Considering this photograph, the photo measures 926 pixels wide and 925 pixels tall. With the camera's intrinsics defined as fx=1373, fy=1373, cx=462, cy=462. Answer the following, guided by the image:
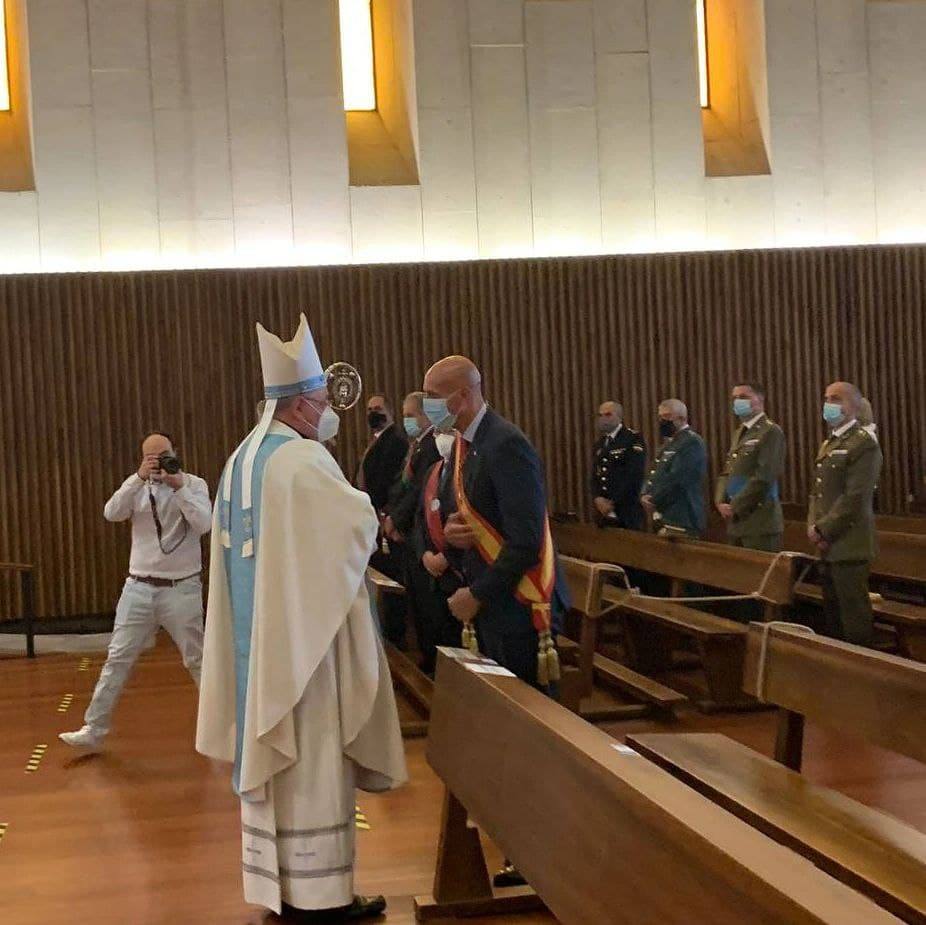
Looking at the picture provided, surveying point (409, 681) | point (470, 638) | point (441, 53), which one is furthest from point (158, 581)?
point (441, 53)

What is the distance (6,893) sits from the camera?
14.6ft

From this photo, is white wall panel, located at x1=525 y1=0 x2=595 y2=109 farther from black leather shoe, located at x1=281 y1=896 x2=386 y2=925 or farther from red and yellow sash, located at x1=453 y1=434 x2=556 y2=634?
black leather shoe, located at x1=281 y1=896 x2=386 y2=925

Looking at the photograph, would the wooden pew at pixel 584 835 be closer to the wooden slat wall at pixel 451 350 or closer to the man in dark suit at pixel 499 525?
the man in dark suit at pixel 499 525

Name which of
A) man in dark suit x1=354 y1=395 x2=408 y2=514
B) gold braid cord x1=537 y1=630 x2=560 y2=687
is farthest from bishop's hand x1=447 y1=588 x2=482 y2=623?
man in dark suit x1=354 y1=395 x2=408 y2=514

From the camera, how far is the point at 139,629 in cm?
639

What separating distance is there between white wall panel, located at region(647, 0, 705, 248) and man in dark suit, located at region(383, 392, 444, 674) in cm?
432

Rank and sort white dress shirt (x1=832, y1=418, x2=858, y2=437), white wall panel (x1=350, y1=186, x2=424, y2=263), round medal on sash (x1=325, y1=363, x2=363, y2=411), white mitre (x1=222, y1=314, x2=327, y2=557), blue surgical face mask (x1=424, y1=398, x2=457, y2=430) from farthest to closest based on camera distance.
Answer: white wall panel (x1=350, y1=186, x2=424, y2=263)
round medal on sash (x1=325, y1=363, x2=363, y2=411)
white dress shirt (x1=832, y1=418, x2=858, y2=437)
blue surgical face mask (x1=424, y1=398, x2=457, y2=430)
white mitre (x1=222, y1=314, x2=327, y2=557)

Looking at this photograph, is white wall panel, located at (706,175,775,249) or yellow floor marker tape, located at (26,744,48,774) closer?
yellow floor marker tape, located at (26,744,48,774)

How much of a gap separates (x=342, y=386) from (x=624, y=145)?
3579 mm

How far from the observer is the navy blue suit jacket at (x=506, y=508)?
4195mm

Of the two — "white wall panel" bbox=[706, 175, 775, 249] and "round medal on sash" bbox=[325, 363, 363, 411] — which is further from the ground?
"white wall panel" bbox=[706, 175, 775, 249]

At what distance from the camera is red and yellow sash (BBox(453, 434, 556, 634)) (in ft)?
14.1

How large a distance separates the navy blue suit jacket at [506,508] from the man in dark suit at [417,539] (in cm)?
286

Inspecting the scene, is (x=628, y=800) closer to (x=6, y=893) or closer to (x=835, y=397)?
(x=6, y=893)
